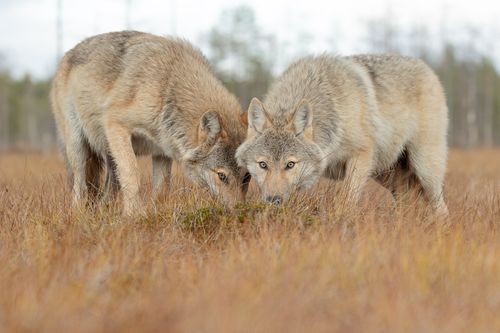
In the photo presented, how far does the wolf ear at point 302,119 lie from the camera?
18.7 ft

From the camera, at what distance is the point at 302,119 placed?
5.75 m

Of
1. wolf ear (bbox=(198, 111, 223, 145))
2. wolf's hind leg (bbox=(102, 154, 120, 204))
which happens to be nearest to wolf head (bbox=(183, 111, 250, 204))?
wolf ear (bbox=(198, 111, 223, 145))

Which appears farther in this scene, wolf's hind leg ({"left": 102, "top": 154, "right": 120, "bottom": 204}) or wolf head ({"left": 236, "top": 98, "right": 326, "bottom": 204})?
wolf's hind leg ({"left": 102, "top": 154, "right": 120, "bottom": 204})

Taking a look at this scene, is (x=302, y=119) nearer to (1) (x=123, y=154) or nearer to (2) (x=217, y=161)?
(2) (x=217, y=161)

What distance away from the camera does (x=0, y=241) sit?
4109 millimetres

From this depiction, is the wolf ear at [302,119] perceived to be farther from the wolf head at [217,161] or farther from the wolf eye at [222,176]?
the wolf eye at [222,176]

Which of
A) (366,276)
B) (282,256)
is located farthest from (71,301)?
(366,276)

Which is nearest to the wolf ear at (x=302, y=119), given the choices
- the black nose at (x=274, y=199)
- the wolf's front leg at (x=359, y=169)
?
the wolf's front leg at (x=359, y=169)

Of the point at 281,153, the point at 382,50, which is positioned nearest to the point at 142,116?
the point at 281,153

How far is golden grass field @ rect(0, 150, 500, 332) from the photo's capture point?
267 centimetres

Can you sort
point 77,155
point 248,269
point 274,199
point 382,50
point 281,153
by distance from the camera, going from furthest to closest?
point 382,50
point 77,155
point 281,153
point 274,199
point 248,269

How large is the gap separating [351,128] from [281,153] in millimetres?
1005

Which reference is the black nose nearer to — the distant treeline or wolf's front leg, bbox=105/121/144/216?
wolf's front leg, bbox=105/121/144/216

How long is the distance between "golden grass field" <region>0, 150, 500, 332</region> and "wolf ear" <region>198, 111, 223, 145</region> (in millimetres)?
843
